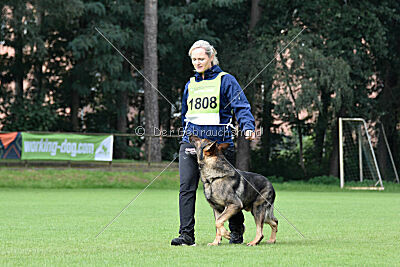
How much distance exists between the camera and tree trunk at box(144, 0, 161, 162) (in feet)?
90.4

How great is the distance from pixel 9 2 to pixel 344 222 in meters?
18.7

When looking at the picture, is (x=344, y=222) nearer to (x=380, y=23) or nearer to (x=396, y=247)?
(x=396, y=247)

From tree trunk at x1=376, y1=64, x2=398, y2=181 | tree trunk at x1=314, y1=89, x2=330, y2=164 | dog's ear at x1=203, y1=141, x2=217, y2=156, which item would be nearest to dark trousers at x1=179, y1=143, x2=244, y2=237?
dog's ear at x1=203, y1=141, x2=217, y2=156

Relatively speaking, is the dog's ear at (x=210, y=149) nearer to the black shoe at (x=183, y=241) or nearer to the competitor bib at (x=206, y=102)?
the competitor bib at (x=206, y=102)

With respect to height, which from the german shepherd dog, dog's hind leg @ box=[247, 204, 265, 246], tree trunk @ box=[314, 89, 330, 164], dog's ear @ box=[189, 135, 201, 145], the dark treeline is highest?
the dark treeline

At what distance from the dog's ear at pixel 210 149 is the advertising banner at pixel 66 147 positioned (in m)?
17.6

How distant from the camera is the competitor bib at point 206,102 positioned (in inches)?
285

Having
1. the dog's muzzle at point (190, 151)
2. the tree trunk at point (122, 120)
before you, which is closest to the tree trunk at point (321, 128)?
the tree trunk at point (122, 120)

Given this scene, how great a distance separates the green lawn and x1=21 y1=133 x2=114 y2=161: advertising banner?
10.4 metres

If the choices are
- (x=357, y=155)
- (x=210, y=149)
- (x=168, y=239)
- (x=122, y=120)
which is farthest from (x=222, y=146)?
(x=122, y=120)

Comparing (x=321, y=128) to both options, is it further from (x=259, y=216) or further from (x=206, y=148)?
(x=206, y=148)

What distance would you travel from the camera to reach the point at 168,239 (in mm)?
8023

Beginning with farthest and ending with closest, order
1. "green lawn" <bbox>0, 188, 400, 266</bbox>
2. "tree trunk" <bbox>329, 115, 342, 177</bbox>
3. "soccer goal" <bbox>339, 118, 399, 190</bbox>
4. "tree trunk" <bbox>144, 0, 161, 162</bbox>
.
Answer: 1. "tree trunk" <bbox>329, 115, 342, 177</bbox>
2. "tree trunk" <bbox>144, 0, 161, 162</bbox>
3. "soccer goal" <bbox>339, 118, 399, 190</bbox>
4. "green lawn" <bbox>0, 188, 400, 266</bbox>

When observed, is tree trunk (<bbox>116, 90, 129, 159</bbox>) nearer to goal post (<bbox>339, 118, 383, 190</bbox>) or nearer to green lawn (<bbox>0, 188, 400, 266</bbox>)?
goal post (<bbox>339, 118, 383, 190</bbox>)
